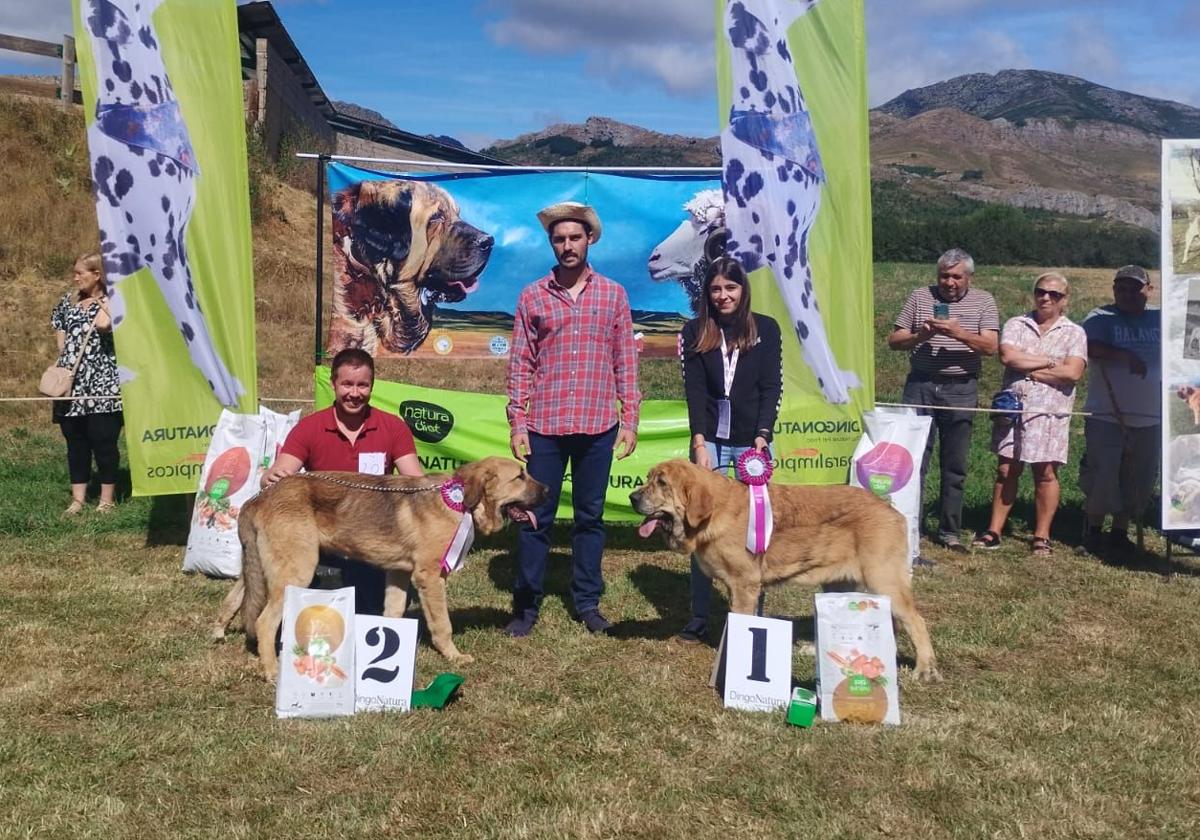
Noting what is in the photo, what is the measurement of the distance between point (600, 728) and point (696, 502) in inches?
51.5

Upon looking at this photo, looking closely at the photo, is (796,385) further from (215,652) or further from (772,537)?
(215,652)

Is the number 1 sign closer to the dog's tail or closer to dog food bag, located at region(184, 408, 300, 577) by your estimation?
the dog's tail

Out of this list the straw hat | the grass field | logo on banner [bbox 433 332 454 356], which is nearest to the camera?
the grass field

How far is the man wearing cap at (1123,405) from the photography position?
301 inches

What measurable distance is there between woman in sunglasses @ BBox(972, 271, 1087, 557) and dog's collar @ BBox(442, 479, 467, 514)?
463 cm

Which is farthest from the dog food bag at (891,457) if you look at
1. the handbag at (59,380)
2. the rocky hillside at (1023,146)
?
the rocky hillside at (1023,146)

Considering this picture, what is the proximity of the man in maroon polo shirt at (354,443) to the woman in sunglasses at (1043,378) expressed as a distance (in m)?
4.80

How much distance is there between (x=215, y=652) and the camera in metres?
5.24

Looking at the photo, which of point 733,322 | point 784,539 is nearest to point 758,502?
point 784,539

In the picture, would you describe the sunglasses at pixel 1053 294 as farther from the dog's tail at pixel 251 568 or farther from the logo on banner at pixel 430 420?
Result: the dog's tail at pixel 251 568

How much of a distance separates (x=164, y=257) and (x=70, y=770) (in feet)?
11.8

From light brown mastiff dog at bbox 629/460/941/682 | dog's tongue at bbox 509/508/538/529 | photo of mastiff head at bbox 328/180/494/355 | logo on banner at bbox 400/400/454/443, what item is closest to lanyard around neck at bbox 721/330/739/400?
light brown mastiff dog at bbox 629/460/941/682

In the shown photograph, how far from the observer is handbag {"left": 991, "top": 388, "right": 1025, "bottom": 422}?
7561mm

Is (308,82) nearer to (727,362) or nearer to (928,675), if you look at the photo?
(727,362)
